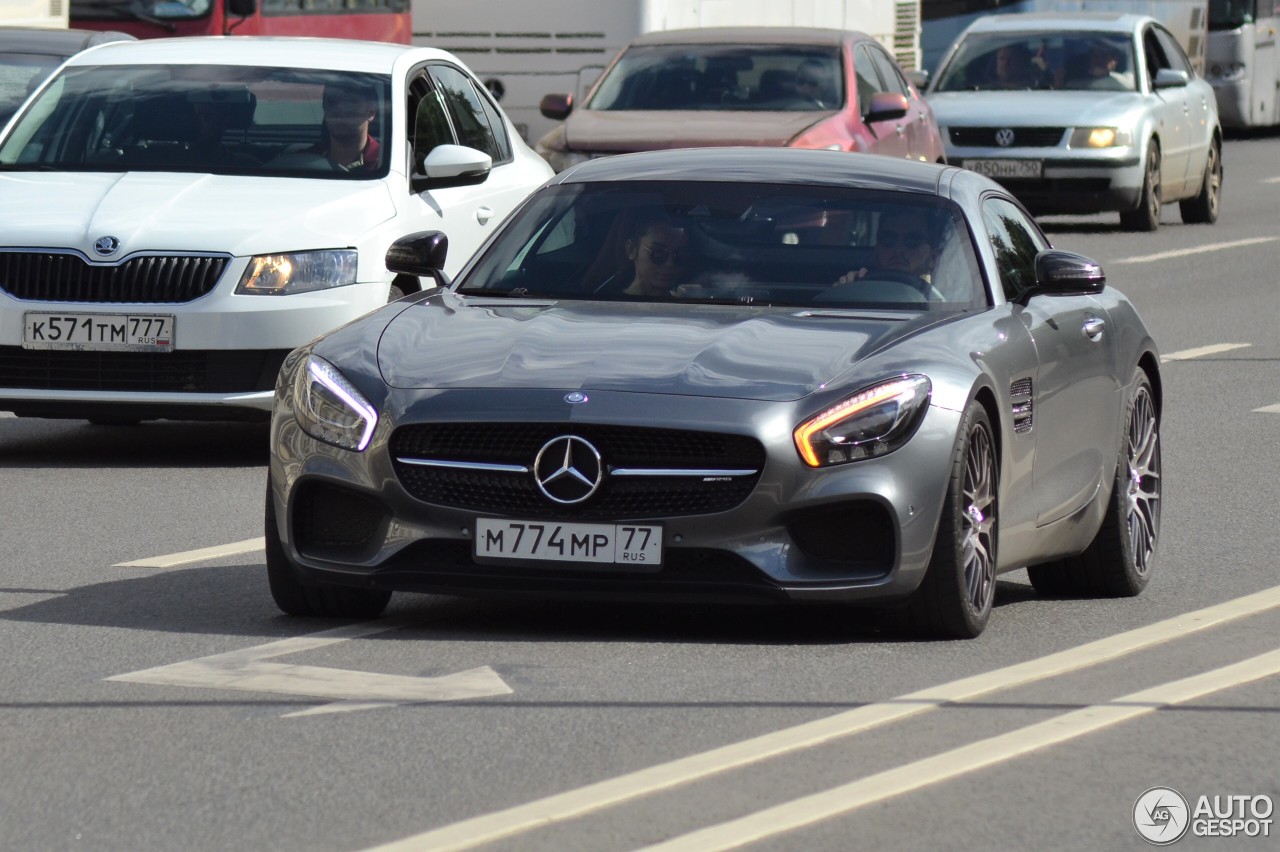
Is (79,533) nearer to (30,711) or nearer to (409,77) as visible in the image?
(30,711)

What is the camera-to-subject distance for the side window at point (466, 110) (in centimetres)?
1345

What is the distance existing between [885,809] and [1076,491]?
9.81ft

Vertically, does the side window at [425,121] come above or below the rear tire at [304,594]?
above

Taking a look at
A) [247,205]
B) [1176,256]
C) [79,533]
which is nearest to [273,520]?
[79,533]

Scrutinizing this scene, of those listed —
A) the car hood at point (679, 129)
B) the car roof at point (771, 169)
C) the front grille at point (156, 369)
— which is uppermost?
the car roof at point (771, 169)

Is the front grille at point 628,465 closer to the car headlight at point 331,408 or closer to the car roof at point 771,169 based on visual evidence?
the car headlight at point 331,408

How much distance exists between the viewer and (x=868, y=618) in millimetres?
7836

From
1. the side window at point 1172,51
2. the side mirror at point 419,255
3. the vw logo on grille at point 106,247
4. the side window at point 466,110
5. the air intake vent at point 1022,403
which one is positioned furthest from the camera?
the side window at point 1172,51

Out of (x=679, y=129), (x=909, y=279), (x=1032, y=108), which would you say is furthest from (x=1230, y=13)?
A: (x=909, y=279)

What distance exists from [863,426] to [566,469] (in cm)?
75

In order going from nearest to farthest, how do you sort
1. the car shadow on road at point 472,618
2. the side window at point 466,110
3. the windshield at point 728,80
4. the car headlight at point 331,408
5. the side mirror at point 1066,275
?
the car headlight at point 331,408 < the car shadow on road at point 472,618 < the side mirror at point 1066,275 < the side window at point 466,110 < the windshield at point 728,80

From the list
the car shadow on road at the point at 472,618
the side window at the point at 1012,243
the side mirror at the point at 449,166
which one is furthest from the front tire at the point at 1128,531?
the side mirror at the point at 449,166

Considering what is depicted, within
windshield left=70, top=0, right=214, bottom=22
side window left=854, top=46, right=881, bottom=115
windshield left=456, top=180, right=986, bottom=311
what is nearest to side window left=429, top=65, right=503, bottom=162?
windshield left=456, top=180, right=986, bottom=311

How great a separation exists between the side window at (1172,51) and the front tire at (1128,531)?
17065 millimetres
